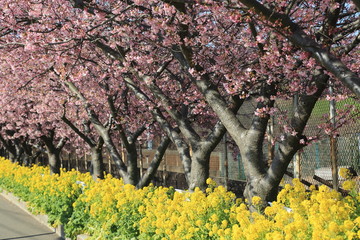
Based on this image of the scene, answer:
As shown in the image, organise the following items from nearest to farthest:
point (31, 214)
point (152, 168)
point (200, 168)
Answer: point (200, 168), point (152, 168), point (31, 214)

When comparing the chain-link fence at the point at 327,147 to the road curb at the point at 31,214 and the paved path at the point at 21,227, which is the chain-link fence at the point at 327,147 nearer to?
the road curb at the point at 31,214

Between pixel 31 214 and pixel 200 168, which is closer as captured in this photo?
pixel 200 168

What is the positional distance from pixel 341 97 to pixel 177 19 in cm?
267

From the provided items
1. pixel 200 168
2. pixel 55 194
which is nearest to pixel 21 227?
pixel 55 194

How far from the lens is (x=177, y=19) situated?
725 cm

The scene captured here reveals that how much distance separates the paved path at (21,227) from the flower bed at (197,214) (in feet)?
1.38

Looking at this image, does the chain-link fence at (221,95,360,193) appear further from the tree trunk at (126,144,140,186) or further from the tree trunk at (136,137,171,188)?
the tree trunk at (126,144,140,186)

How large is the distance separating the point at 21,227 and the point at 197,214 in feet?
22.0

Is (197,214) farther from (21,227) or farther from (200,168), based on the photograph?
(21,227)

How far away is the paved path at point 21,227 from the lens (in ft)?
33.0

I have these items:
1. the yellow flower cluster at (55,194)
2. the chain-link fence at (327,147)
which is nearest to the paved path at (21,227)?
the yellow flower cluster at (55,194)

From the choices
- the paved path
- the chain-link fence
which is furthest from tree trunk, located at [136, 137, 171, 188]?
the chain-link fence

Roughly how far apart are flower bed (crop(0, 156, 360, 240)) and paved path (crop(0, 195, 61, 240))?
0.42 m

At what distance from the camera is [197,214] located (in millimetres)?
5965
